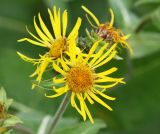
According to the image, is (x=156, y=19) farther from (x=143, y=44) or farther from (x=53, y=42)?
(x=53, y=42)

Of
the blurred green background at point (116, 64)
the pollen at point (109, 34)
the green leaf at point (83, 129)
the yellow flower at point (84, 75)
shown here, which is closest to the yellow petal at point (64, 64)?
the yellow flower at point (84, 75)

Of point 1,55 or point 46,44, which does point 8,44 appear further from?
point 46,44

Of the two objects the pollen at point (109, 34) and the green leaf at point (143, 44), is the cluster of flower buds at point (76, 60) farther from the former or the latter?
the green leaf at point (143, 44)

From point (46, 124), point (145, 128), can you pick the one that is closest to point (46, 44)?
point (46, 124)

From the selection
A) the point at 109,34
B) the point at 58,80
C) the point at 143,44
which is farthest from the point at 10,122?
the point at 143,44

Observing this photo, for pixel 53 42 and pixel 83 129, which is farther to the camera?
pixel 83 129

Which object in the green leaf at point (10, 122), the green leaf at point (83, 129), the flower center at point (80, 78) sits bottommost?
the green leaf at point (10, 122)
